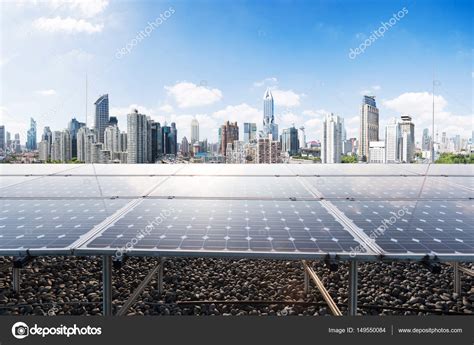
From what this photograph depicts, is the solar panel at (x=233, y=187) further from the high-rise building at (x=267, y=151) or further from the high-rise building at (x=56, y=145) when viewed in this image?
the high-rise building at (x=267, y=151)

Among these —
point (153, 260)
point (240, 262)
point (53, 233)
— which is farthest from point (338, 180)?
point (53, 233)

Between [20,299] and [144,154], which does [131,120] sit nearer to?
[144,154]

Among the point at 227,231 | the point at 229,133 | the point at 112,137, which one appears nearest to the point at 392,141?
the point at 112,137

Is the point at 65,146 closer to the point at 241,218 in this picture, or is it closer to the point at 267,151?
the point at 267,151

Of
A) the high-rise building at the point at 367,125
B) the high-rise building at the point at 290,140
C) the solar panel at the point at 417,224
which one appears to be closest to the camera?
the solar panel at the point at 417,224

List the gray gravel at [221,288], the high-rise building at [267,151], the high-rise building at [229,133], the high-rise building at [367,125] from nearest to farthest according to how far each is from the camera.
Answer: the gray gravel at [221,288], the high-rise building at [267,151], the high-rise building at [367,125], the high-rise building at [229,133]

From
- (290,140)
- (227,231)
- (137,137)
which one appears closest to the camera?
(227,231)

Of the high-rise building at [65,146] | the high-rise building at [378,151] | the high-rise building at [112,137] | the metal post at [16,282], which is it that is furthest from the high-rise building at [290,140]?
the metal post at [16,282]
